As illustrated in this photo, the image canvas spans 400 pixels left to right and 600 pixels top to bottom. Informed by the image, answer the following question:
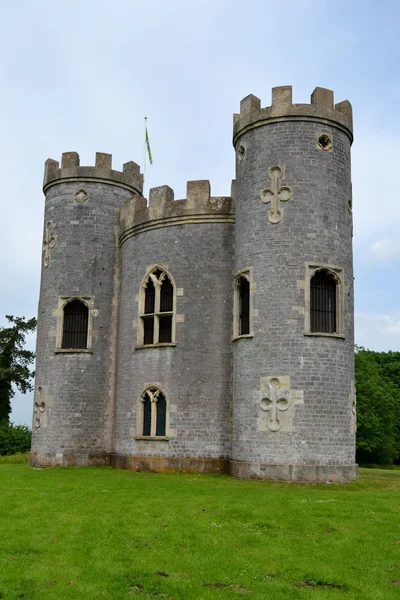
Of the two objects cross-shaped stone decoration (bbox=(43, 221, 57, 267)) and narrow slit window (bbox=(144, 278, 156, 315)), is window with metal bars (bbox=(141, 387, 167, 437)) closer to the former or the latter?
narrow slit window (bbox=(144, 278, 156, 315))

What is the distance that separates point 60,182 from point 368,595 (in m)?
21.5

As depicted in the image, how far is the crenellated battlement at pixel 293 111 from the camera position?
2039 cm

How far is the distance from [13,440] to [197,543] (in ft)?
77.6

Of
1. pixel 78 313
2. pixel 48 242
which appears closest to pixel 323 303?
pixel 78 313

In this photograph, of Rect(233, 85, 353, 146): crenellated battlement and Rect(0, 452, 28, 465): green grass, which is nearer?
Rect(233, 85, 353, 146): crenellated battlement

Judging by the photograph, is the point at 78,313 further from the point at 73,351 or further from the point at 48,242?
the point at 48,242

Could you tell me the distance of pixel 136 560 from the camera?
374 inches

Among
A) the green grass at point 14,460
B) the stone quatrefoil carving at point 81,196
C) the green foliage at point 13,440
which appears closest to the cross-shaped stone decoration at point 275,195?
the stone quatrefoil carving at point 81,196

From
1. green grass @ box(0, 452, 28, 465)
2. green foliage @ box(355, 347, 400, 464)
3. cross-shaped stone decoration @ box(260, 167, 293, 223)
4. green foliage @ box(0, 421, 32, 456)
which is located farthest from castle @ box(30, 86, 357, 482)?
green foliage @ box(355, 347, 400, 464)

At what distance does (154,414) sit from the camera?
74.2 ft

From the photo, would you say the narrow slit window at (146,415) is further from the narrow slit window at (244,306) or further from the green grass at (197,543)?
the green grass at (197,543)

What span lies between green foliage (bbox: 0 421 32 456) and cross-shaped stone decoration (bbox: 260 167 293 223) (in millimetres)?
18452

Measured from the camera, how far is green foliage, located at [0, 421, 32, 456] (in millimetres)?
31828

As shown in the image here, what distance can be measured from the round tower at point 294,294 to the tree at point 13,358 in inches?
917
